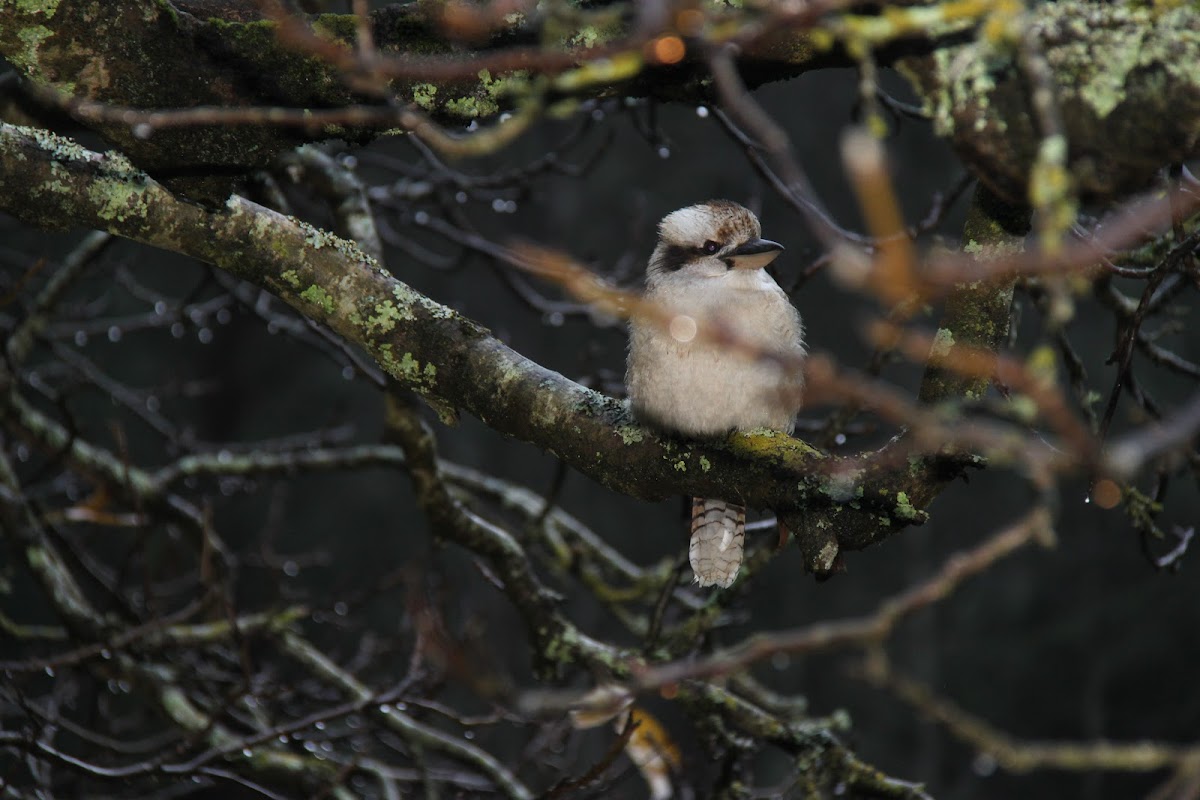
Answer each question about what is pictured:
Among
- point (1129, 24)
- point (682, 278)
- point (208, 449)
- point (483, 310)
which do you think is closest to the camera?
point (1129, 24)

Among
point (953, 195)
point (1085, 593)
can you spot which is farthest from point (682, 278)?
point (1085, 593)

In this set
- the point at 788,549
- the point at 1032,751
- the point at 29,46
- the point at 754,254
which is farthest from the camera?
the point at 788,549

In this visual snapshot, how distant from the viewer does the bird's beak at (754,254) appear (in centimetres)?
312

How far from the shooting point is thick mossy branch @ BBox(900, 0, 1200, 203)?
1.50 metres

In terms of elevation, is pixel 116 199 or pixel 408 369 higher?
pixel 116 199

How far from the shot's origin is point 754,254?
3135mm

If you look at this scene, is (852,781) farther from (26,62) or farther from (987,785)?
(987,785)

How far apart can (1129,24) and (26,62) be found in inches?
70.7

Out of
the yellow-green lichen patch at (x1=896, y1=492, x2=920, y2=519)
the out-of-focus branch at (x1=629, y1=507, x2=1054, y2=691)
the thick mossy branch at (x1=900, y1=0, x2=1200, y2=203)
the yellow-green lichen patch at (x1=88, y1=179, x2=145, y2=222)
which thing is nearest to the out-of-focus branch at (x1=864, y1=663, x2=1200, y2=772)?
the out-of-focus branch at (x1=629, y1=507, x2=1054, y2=691)

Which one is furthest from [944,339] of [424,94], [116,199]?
[116,199]

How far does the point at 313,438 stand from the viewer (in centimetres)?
458

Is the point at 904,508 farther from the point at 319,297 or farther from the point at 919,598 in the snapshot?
the point at 319,297

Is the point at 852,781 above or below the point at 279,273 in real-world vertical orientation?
below

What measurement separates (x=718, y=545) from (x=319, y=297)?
1342mm
